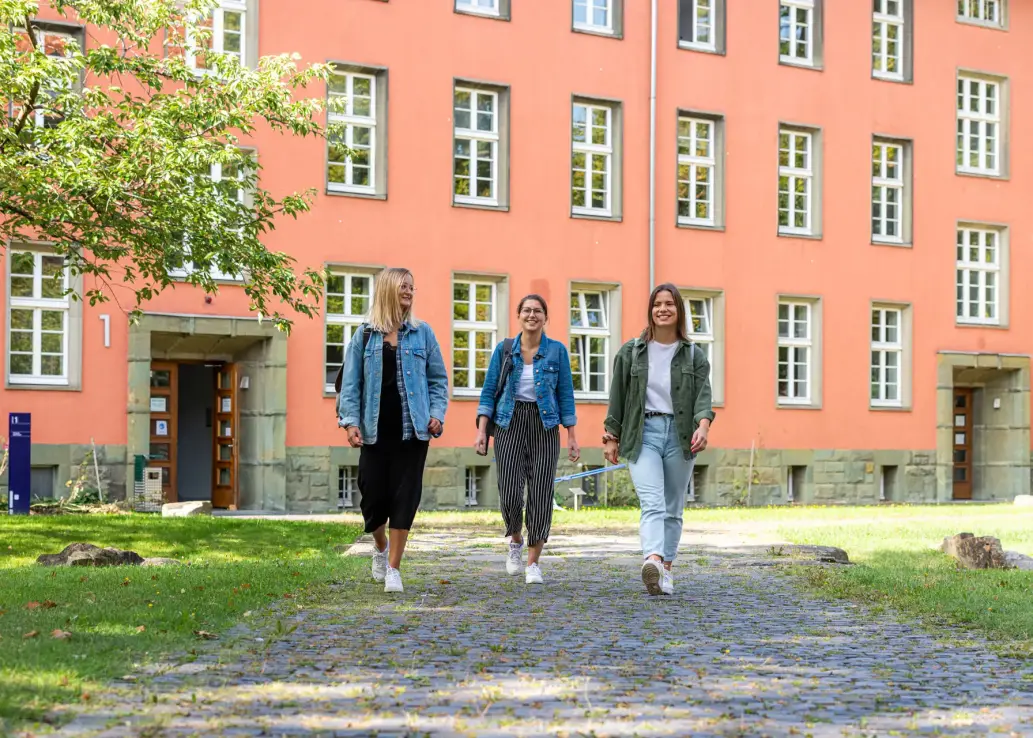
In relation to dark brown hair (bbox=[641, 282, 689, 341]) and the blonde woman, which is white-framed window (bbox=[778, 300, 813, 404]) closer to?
dark brown hair (bbox=[641, 282, 689, 341])

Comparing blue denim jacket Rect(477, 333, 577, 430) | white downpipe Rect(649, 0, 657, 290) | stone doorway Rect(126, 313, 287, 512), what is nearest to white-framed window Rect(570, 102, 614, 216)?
white downpipe Rect(649, 0, 657, 290)

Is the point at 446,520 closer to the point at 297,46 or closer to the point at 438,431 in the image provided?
the point at 297,46

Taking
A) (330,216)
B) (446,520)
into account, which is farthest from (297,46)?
(446,520)

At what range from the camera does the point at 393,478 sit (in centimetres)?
917

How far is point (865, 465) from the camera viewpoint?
28.6m

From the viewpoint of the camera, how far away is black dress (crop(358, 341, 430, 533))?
30.0ft

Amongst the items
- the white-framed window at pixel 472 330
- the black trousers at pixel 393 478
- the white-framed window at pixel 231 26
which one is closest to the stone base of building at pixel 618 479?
the white-framed window at pixel 472 330

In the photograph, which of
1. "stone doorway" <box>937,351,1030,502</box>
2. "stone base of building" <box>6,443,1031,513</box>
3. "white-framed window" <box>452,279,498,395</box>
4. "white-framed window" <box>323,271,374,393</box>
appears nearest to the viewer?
"stone base of building" <box>6,443,1031,513</box>

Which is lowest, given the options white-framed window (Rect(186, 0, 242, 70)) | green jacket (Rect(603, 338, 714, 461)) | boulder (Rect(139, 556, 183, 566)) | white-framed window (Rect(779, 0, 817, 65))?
boulder (Rect(139, 556, 183, 566))

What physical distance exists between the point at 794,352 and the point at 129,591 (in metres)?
20.7

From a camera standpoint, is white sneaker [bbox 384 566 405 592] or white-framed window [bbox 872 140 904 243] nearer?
white sneaker [bbox 384 566 405 592]

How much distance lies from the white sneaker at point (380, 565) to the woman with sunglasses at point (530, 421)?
0.86 meters

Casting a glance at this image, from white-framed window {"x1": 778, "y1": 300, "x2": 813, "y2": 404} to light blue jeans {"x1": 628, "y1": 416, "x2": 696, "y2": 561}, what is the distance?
61.0 feet

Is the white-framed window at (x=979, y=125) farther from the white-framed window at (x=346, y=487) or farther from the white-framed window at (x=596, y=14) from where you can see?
the white-framed window at (x=346, y=487)
